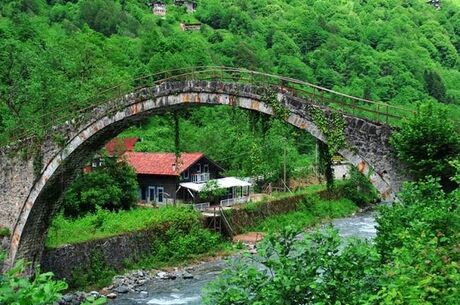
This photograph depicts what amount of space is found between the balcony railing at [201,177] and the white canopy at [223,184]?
35.3 inches

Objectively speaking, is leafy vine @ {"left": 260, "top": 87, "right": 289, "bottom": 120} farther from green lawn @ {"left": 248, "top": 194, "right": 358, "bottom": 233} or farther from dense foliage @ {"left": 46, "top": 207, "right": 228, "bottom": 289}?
green lawn @ {"left": 248, "top": 194, "right": 358, "bottom": 233}

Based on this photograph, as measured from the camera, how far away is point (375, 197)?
163 feet

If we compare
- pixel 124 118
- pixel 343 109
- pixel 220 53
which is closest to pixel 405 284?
pixel 343 109

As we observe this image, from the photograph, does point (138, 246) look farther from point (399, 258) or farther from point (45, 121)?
point (399, 258)

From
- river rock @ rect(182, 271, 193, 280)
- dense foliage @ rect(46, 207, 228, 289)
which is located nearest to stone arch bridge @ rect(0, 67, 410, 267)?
dense foliage @ rect(46, 207, 228, 289)

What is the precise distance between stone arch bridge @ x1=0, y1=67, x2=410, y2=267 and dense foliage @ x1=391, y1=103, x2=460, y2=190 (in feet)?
2.31

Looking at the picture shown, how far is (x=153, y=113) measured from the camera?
20203mm

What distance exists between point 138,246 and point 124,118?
9.56 m

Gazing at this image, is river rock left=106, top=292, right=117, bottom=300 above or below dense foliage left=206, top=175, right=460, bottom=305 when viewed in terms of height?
below

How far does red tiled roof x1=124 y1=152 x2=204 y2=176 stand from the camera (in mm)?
39875

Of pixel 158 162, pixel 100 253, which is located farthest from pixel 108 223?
pixel 158 162

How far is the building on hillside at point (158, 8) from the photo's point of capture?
10825 centimetres

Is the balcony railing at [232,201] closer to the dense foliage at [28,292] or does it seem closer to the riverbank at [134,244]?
the riverbank at [134,244]

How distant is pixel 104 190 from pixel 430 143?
2085 cm
